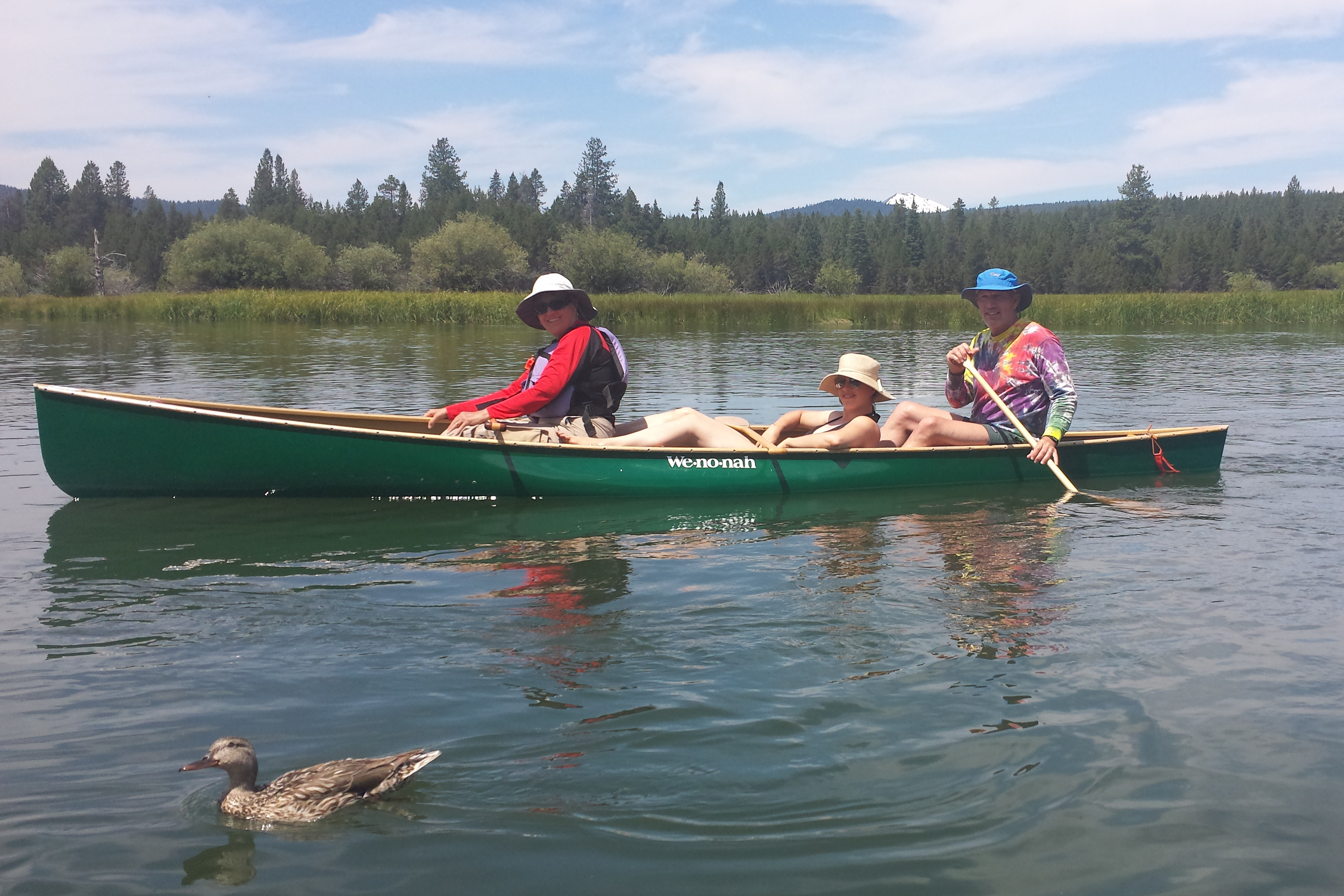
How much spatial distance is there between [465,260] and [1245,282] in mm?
63329

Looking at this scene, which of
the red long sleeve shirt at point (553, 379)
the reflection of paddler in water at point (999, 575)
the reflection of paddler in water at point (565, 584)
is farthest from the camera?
the red long sleeve shirt at point (553, 379)

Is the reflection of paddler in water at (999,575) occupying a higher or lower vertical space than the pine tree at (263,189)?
lower

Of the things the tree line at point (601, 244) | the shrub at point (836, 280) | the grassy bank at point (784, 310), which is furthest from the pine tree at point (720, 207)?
the grassy bank at point (784, 310)

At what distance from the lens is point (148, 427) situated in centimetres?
739

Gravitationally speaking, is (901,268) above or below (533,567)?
above

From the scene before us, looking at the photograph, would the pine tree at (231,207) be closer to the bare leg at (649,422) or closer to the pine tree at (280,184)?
the pine tree at (280,184)

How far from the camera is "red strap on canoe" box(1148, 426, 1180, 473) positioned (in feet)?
28.7

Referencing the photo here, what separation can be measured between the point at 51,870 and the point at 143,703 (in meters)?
1.20

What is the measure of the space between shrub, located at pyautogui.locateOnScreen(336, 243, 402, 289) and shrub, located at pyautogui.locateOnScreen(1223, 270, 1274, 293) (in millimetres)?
63776

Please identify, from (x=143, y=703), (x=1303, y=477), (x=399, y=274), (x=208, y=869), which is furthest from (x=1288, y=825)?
(x=399, y=274)

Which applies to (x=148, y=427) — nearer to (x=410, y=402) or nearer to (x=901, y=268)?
(x=410, y=402)

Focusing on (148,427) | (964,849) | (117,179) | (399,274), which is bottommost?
(964,849)

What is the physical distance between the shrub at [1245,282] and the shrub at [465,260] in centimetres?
5652

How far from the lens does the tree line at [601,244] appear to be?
216ft
